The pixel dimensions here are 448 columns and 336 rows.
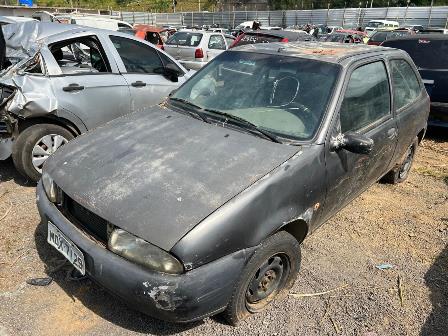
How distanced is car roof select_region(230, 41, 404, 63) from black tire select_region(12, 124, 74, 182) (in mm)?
2234

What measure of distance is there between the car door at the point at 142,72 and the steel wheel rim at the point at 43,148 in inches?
40.3

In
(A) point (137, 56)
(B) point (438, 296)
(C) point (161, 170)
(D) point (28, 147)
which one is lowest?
(B) point (438, 296)

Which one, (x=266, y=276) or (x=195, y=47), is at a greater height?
(x=195, y=47)

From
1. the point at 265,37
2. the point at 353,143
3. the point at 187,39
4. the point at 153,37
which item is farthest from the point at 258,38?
the point at 353,143

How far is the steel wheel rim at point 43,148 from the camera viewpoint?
4.23m

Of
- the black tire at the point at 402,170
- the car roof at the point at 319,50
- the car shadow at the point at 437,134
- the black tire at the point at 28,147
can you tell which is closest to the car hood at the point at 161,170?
the car roof at the point at 319,50

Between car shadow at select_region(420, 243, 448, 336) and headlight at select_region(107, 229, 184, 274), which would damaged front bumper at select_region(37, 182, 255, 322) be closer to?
headlight at select_region(107, 229, 184, 274)

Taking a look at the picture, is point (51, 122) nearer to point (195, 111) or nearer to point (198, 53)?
point (195, 111)

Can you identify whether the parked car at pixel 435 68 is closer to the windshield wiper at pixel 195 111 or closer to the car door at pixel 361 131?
the car door at pixel 361 131

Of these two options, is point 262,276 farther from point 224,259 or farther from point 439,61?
point 439,61

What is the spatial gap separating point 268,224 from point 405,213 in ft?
8.13

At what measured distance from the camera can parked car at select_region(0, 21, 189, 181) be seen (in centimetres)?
414

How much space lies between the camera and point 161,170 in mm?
2520

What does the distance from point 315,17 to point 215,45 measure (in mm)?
34955
